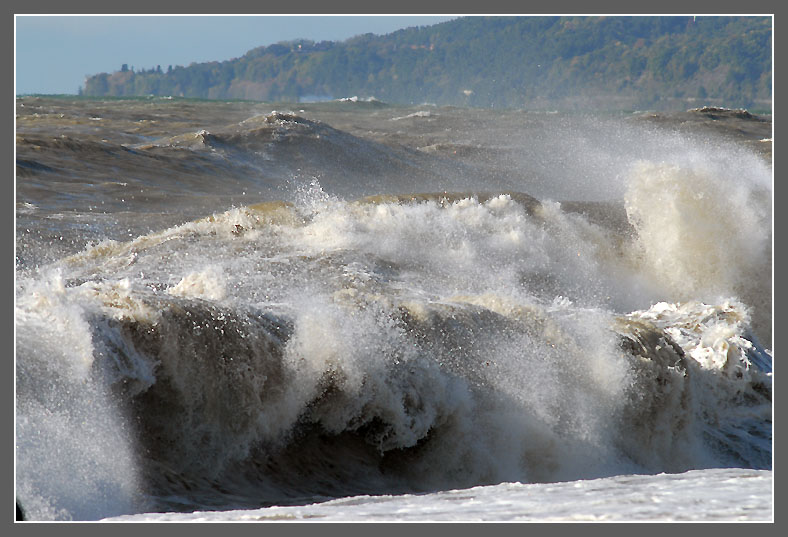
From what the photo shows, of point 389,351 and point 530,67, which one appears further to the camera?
point 530,67

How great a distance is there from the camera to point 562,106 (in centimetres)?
7250

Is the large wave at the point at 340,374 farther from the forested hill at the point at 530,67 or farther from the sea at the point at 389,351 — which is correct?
the forested hill at the point at 530,67

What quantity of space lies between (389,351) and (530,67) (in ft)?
252

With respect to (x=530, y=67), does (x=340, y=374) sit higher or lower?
higher

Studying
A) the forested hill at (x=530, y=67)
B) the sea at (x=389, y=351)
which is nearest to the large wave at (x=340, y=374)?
the sea at (x=389, y=351)

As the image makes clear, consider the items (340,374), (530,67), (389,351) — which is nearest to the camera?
(340,374)

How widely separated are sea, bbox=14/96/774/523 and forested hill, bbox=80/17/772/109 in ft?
195

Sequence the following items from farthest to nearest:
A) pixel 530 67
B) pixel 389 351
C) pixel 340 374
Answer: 1. pixel 530 67
2. pixel 389 351
3. pixel 340 374

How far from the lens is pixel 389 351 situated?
6750mm

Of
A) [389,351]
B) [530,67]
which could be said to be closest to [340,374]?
[389,351]

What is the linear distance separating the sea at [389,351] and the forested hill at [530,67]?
5950 centimetres

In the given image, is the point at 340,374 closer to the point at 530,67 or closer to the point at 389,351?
the point at 389,351

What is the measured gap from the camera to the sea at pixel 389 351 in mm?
4898

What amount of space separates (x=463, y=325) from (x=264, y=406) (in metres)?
2.03
